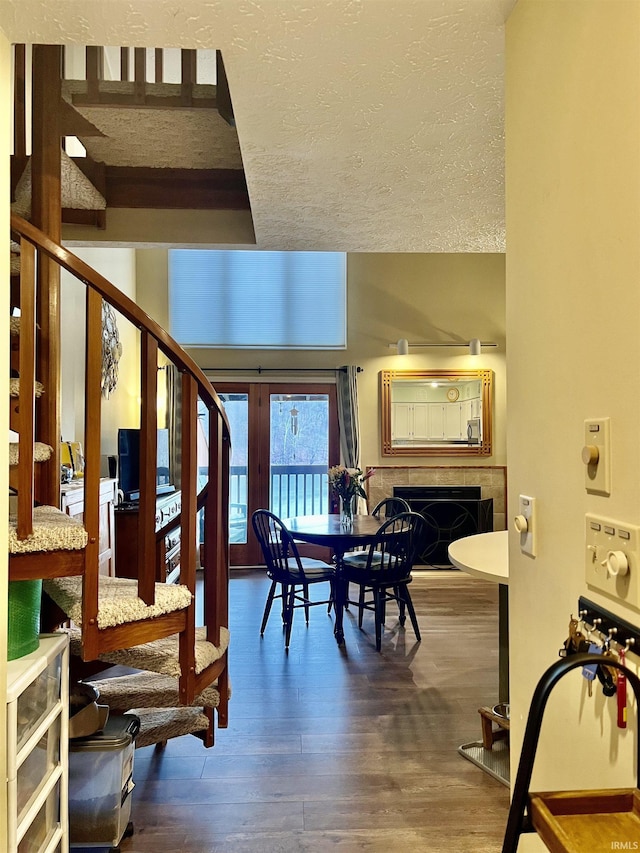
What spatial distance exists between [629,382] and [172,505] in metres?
4.61

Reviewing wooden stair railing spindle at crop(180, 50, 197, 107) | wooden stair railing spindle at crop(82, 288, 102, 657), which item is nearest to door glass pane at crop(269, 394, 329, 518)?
wooden stair railing spindle at crop(180, 50, 197, 107)

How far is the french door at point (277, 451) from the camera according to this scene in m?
6.23

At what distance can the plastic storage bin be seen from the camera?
1896mm

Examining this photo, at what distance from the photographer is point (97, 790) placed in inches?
75.4

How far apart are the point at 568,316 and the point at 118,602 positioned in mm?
1441

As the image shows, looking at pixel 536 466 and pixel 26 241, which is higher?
pixel 26 241

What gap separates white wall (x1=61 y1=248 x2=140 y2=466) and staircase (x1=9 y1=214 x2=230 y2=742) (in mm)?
2205

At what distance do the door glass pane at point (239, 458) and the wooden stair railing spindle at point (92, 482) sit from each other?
182 inches

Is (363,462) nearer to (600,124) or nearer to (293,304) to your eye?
(293,304)

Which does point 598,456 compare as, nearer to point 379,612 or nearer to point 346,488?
point 379,612

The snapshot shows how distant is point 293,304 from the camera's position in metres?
6.37

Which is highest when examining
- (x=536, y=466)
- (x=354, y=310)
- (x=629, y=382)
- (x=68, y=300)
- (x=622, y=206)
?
(x=354, y=310)

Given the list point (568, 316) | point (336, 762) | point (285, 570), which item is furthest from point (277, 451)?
point (568, 316)

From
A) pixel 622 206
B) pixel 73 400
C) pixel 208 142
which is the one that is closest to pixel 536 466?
pixel 622 206
